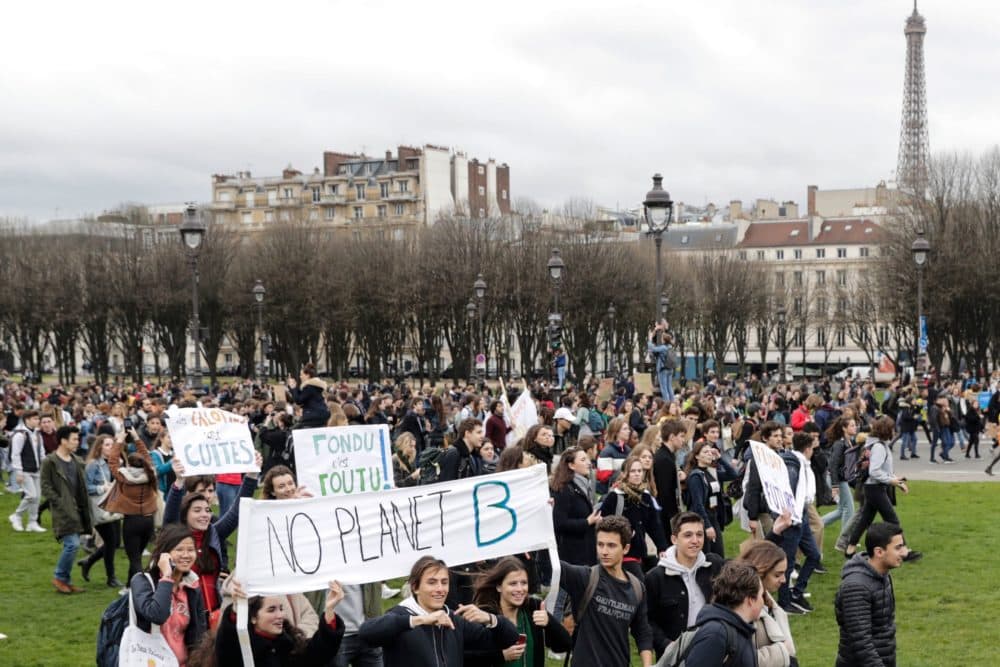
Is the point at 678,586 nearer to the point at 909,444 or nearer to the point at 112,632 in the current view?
the point at 112,632

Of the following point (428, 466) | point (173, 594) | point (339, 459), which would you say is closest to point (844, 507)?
point (428, 466)

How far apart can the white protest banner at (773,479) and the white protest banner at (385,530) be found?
3.77 metres

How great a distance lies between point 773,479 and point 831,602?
234 cm

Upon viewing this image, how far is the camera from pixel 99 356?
243ft

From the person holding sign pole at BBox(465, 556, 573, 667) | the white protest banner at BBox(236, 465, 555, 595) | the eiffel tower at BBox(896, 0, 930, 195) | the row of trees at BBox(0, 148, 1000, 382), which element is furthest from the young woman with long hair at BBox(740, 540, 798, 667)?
the eiffel tower at BBox(896, 0, 930, 195)

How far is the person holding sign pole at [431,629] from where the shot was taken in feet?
19.6

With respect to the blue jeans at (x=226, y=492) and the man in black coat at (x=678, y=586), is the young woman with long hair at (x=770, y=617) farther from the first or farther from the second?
the blue jeans at (x=226, y=492)

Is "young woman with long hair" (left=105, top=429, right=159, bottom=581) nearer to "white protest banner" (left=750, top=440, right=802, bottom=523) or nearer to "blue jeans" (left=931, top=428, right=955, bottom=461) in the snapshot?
"white protest banner" (left=750, top=440, right=802, bottom=523)

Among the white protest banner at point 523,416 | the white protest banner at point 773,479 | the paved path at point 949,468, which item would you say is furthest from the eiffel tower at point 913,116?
the white protest banner at point 773,479

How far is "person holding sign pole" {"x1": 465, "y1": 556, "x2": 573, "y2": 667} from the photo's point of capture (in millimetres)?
6340

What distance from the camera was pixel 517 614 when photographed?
21.6 ft

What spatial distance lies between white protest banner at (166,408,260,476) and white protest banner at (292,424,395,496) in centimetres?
173

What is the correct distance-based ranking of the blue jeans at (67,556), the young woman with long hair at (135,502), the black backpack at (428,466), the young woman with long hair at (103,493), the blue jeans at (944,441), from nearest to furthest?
the young woman with long hair at (135,502), the black backpack at (428,466), the blue jeans at (67,556), the young woman with long hair at (103,493), the blue jeans at (944,441)

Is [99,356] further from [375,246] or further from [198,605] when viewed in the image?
[198,605]
